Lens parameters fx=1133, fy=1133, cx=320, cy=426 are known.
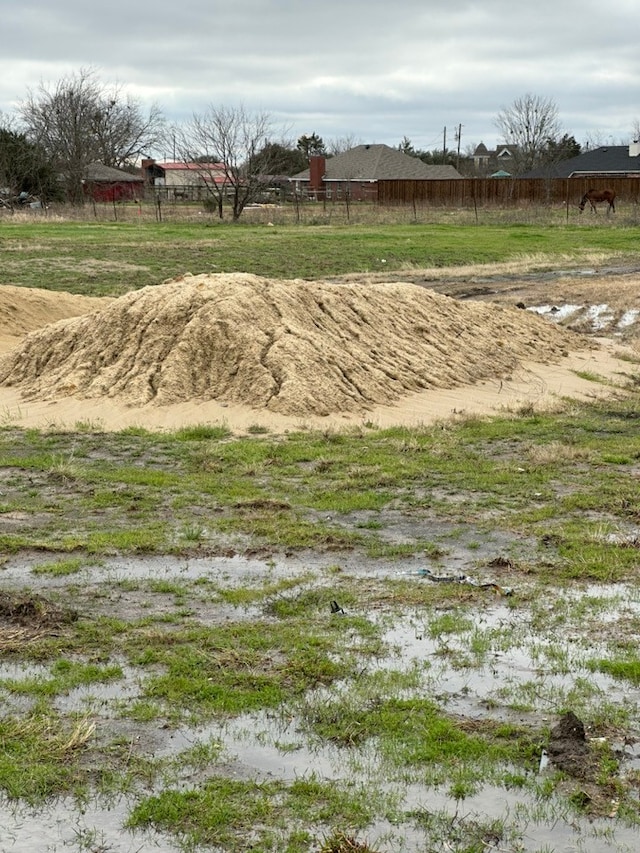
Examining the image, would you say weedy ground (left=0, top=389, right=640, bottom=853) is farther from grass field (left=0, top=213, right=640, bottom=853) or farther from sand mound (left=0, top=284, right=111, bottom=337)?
sand mound (left=0, top=284, right=111, bottom=337)

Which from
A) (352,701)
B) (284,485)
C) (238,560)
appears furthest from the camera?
(284,485)

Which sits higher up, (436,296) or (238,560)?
(436,296)

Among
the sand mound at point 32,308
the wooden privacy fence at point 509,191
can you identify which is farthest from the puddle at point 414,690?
the wooden privacy fence at point 509,191

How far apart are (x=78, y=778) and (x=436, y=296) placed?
14.2 metres

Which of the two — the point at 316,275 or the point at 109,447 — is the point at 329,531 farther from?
the point at 316,275

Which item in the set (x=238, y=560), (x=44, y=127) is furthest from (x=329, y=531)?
(x=44, y=127)

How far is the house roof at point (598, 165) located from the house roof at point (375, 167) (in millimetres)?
11987

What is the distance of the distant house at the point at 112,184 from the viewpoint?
3226 inches

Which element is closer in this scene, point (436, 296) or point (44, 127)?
point (436, 296)

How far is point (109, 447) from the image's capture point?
12.4 meters

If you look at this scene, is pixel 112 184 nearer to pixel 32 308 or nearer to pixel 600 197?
pixel 600 197

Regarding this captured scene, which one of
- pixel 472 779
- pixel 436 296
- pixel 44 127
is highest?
pixel 44 127

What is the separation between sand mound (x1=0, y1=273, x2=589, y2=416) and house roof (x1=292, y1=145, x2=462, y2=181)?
68.1m

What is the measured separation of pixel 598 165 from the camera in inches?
2926
